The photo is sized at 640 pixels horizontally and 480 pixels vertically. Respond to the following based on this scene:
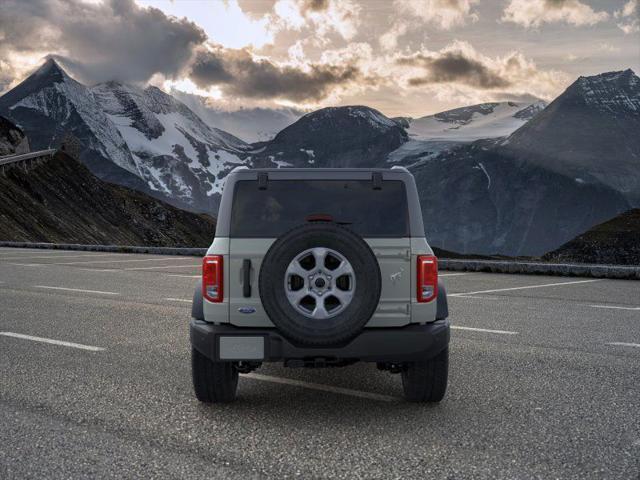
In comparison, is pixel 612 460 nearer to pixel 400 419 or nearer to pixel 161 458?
pixel 400 419

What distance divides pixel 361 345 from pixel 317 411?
→ 0.76 m

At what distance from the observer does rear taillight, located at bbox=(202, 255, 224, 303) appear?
497 centimetres

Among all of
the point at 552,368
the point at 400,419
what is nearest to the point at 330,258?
the point at 400,419

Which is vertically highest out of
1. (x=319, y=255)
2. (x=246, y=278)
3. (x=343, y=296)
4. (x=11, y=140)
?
(x=11, y=140)

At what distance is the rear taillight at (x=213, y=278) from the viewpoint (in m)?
4.97

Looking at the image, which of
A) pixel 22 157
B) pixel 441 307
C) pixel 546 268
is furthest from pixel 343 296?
pixel 22 157

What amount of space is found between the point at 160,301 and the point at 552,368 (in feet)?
23.9

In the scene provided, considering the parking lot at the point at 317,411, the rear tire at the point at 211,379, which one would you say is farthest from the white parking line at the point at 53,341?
the rear tire at the point at 211,379

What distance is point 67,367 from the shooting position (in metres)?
6.70

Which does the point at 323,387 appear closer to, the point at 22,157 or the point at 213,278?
the point at 213,278

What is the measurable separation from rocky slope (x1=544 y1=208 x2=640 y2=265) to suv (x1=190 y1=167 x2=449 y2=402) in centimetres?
7517

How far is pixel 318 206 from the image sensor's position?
17.1 feet

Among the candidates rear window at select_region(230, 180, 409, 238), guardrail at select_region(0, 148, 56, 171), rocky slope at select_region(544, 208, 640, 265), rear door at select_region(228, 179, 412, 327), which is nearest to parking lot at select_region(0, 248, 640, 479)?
rear door at select_region(228, 179, 412, 327)

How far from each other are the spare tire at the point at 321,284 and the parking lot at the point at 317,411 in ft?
2.33
